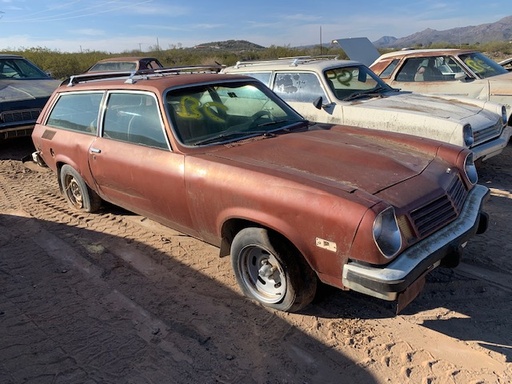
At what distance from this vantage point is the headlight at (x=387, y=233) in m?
2.46

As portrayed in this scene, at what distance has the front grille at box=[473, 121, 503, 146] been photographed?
18.3ft

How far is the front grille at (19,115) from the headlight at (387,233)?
24.9ft

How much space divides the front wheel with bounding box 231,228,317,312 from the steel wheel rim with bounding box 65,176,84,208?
2.88 m

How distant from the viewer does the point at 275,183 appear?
9.35 feet

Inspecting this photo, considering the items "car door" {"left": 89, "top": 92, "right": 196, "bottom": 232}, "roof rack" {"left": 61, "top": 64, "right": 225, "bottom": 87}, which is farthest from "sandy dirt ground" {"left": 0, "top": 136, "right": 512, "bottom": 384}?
"roof rack" {"left": 61, "top": 64, "right": 225, "bottom": 87}

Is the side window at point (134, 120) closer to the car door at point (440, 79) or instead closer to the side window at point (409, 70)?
the car door at point (440, 79)

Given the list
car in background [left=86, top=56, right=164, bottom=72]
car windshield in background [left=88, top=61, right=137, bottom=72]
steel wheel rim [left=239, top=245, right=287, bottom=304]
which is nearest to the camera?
steel wheel rim [left=239, top=245, right=287, bottom=304]

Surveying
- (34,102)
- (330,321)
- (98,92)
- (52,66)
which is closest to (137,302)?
(330,321)

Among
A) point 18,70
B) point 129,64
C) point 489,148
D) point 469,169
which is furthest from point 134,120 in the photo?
point 129,64

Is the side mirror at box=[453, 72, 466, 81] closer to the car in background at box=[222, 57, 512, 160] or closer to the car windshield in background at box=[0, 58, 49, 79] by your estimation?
the car in background at box=[222, 57, 512, 160]

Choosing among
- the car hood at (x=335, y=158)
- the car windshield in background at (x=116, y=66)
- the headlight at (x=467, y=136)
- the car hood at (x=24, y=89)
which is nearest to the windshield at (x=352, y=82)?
the headlight at (x=467, y=136)

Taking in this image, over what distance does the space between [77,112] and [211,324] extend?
3.17 meters

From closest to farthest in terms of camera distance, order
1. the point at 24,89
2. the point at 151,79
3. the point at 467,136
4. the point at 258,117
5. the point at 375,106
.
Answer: the point at 258,117 < the point at 151,79 < the point at 467,136 < the point at 375,106 < the point at 24,89

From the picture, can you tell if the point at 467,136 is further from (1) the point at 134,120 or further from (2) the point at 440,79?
(1) the point at 134,120
